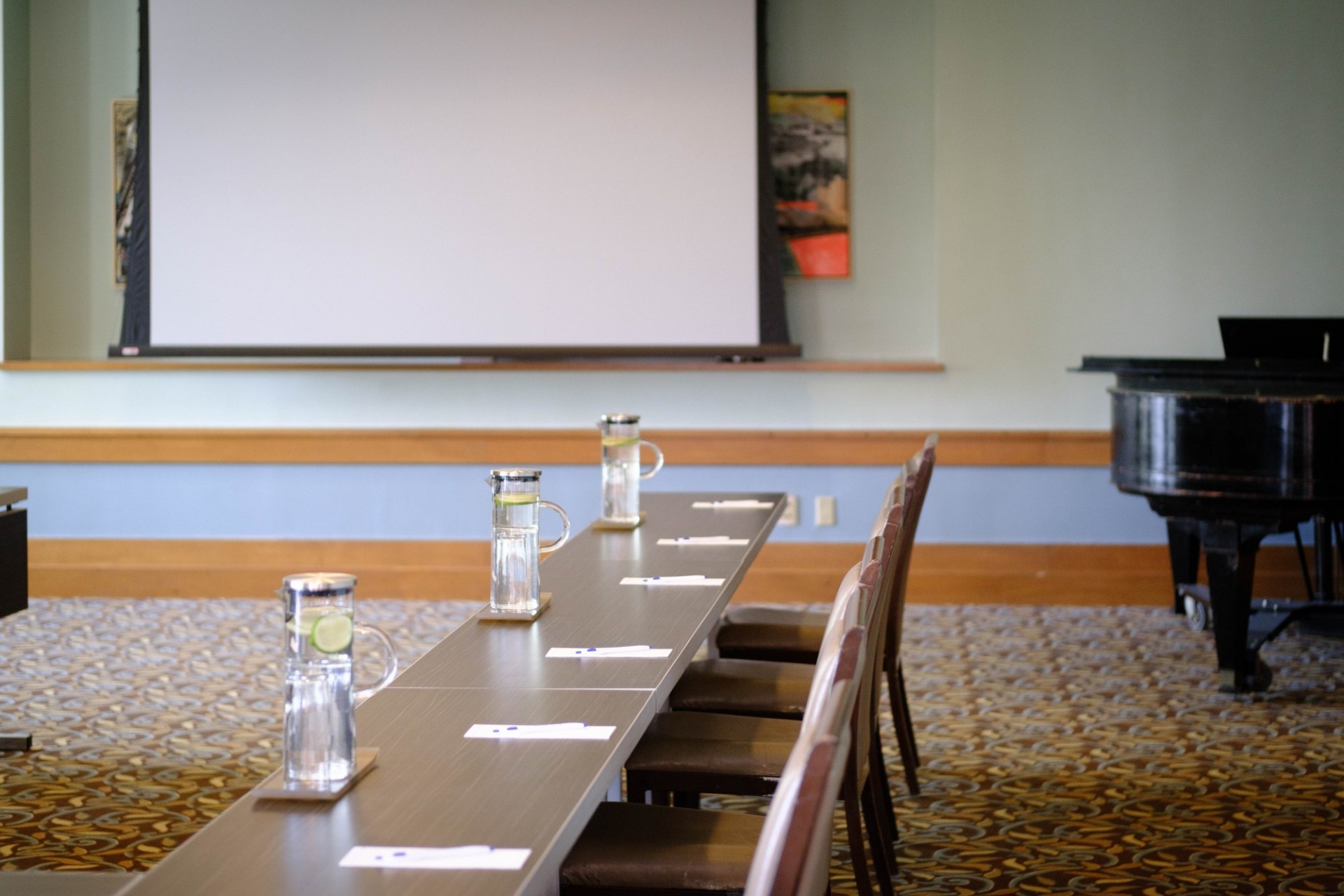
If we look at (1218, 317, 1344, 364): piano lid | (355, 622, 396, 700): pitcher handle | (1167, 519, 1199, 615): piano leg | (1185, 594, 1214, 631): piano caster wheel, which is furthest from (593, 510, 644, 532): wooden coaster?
(1167, 519, 1199, 615): piano leg

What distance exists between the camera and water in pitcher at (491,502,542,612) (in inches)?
99.1

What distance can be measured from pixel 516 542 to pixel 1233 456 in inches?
105

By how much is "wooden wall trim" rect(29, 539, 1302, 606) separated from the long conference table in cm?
330

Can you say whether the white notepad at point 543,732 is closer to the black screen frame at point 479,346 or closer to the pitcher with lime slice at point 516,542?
the pitcher with lime slice at point 516,542

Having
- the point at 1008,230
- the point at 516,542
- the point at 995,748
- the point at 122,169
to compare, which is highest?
the point at 122,169

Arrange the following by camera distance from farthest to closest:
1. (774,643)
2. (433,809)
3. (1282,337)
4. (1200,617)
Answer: (1200,617)
(1282,337)
(774,643)
(433,809)

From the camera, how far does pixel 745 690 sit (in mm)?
3035

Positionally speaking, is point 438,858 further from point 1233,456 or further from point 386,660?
point 1233,456

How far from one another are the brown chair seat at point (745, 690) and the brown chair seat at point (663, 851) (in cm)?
71

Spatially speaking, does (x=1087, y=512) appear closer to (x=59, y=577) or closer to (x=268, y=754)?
(x=268, y=754)

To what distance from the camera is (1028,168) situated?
604 centimetres

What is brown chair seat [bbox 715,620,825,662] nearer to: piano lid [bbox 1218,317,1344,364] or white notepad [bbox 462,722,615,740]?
white notepad [bbox 462,722,615,740]

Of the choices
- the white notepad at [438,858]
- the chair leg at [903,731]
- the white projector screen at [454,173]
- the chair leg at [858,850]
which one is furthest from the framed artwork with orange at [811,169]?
the white notepad at [438,858]

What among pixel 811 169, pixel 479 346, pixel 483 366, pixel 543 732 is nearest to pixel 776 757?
pixel 543 732
